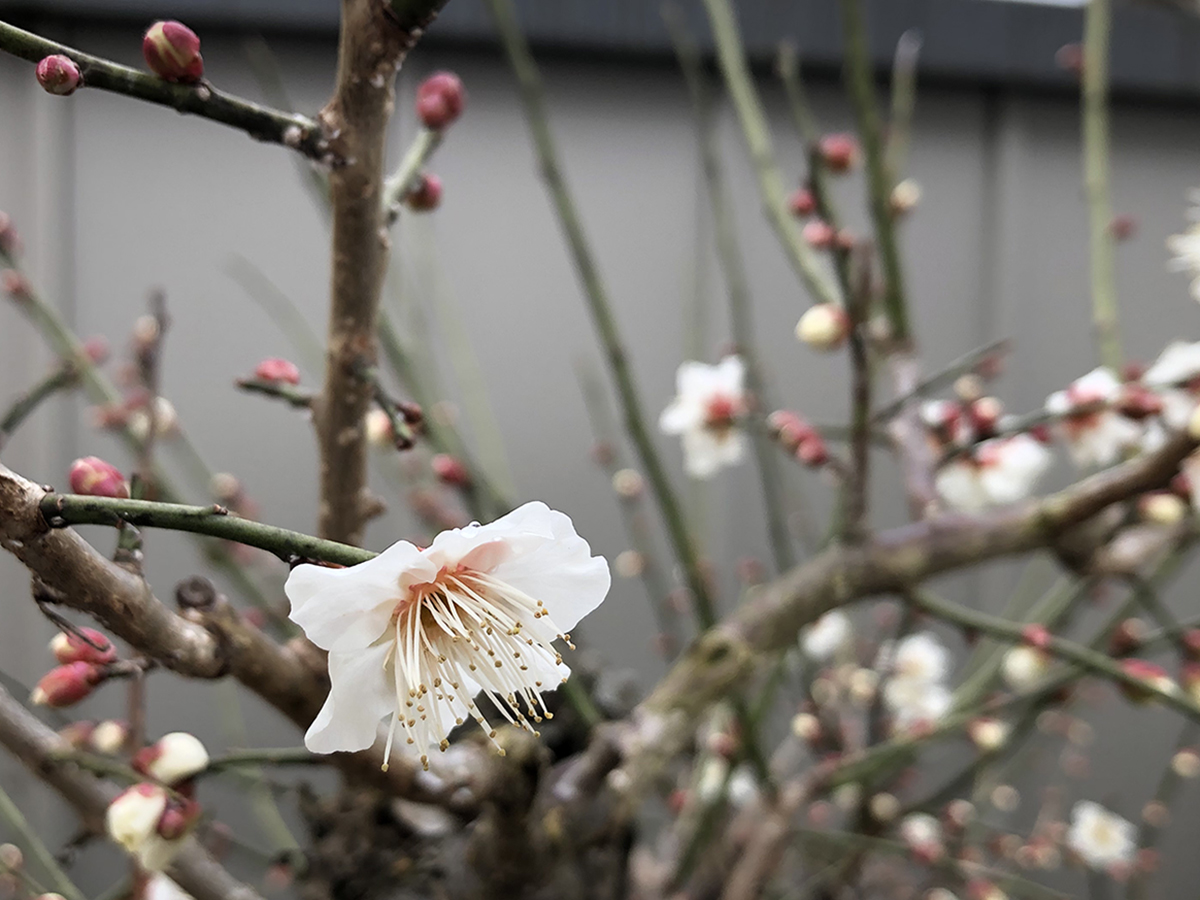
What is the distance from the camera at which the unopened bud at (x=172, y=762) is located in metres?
0.30

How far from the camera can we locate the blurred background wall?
987 mm

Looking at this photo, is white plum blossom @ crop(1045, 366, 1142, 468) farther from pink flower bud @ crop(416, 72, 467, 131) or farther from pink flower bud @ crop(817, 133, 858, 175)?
pink flower bud @ crop(416, 72, 467, 131)

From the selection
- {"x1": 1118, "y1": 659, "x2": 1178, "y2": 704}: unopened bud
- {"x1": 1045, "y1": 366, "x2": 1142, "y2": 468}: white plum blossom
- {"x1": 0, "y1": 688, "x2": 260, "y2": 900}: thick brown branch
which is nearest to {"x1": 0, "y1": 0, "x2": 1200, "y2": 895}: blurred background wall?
{"x1": 1045, "y1": 366, "x2": 1142, "y2": 468}: white plum blossom

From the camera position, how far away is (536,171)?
3.59 feet

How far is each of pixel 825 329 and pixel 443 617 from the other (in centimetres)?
33

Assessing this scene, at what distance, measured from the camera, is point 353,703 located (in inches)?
8.1

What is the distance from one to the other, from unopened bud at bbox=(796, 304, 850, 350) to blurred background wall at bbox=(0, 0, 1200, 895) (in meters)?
0.39

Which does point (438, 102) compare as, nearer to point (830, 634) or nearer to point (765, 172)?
point (765, 172)

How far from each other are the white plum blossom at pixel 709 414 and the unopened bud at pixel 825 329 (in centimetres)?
13

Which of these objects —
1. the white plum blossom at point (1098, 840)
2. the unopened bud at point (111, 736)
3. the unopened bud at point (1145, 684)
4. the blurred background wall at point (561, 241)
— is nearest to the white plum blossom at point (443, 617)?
the unopened bud at point (111, 736)

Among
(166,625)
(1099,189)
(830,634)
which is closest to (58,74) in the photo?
(166,625)

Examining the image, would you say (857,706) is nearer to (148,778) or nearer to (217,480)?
(217,480)

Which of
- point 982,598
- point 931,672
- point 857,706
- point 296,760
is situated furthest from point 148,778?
point 982,598

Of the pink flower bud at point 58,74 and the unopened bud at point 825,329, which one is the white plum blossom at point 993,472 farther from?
the pink flower bud at point 58,74
